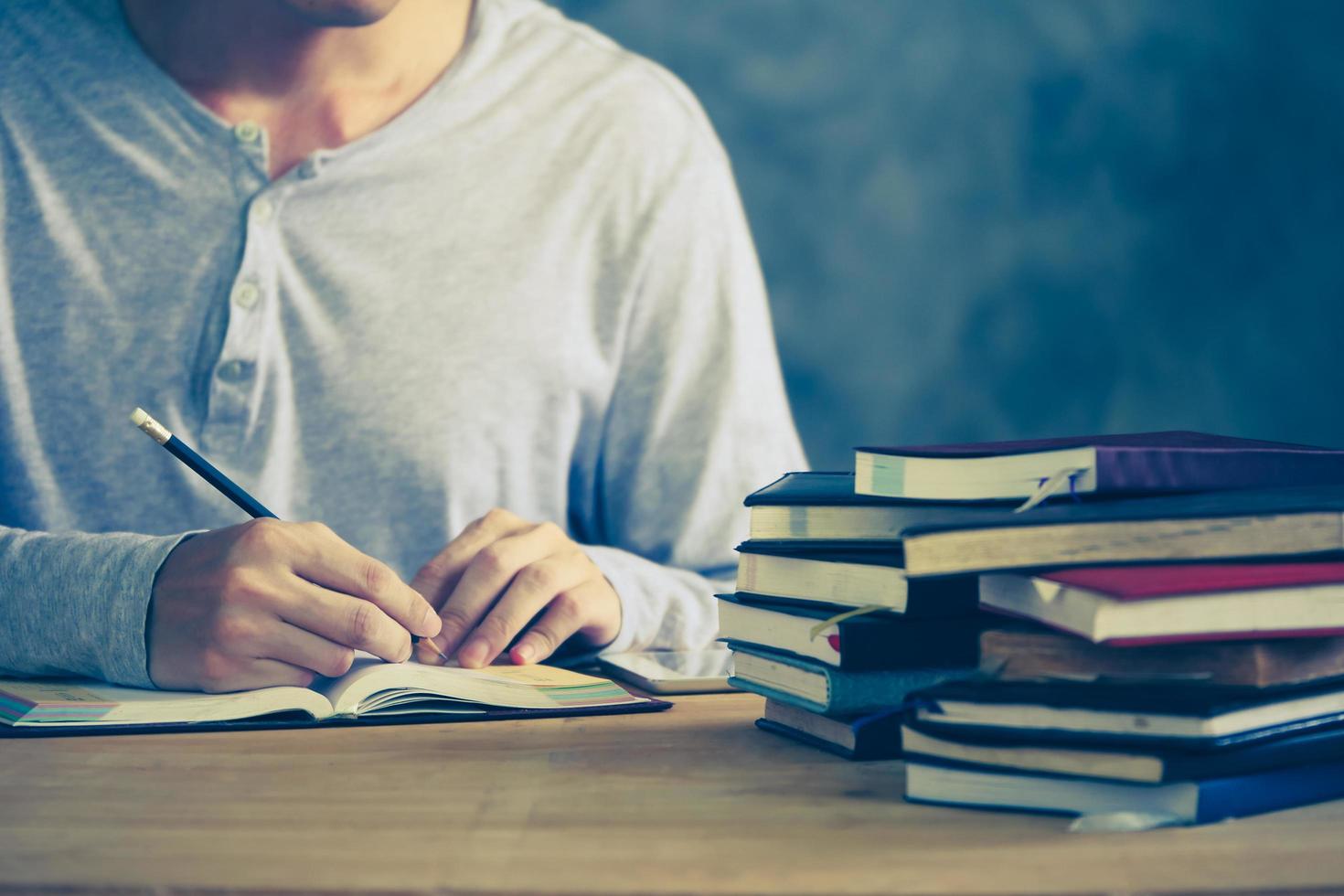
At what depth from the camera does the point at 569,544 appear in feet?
3.31

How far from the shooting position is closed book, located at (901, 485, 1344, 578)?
1.78ft

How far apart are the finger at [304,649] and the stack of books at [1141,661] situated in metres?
0.39

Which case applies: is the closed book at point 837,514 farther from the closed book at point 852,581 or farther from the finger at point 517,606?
the finger at point 517,606

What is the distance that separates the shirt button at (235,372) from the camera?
1235mm

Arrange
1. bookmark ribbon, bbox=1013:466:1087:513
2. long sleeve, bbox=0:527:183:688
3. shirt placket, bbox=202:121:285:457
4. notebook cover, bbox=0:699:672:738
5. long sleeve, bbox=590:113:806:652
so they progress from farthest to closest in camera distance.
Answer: long sleeve, bbox=590:113:806:652 → shirt placket, bbox=202:121:285:457 → long sleeve, bbox=0:527:183:688 → notebook cover, bbox=0:699:672:738 → bookmark ribbon, bbox=1013:466:1087:513

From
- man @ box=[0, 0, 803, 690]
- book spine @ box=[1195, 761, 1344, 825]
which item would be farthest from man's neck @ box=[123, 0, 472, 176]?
book spine @ box=[1195, 761, 1344, 825]

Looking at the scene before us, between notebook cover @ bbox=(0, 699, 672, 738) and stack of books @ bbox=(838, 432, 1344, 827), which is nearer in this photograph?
stack of books @ bbox=(838, 432, 1344, 827)

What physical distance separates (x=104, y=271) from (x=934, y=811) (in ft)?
3.40

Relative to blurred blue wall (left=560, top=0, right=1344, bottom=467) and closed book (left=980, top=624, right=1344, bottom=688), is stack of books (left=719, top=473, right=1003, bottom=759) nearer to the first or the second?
closed book (left=980, top=624, right=1344, bottom=688)

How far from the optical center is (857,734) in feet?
2.11

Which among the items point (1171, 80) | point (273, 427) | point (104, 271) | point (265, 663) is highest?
point (1171, 80)

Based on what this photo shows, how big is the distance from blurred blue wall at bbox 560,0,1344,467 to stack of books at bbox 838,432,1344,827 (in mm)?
1375

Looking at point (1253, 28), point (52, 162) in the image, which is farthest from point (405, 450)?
point (1253, 28)

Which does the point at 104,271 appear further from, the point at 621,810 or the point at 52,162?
the point at 621,810
